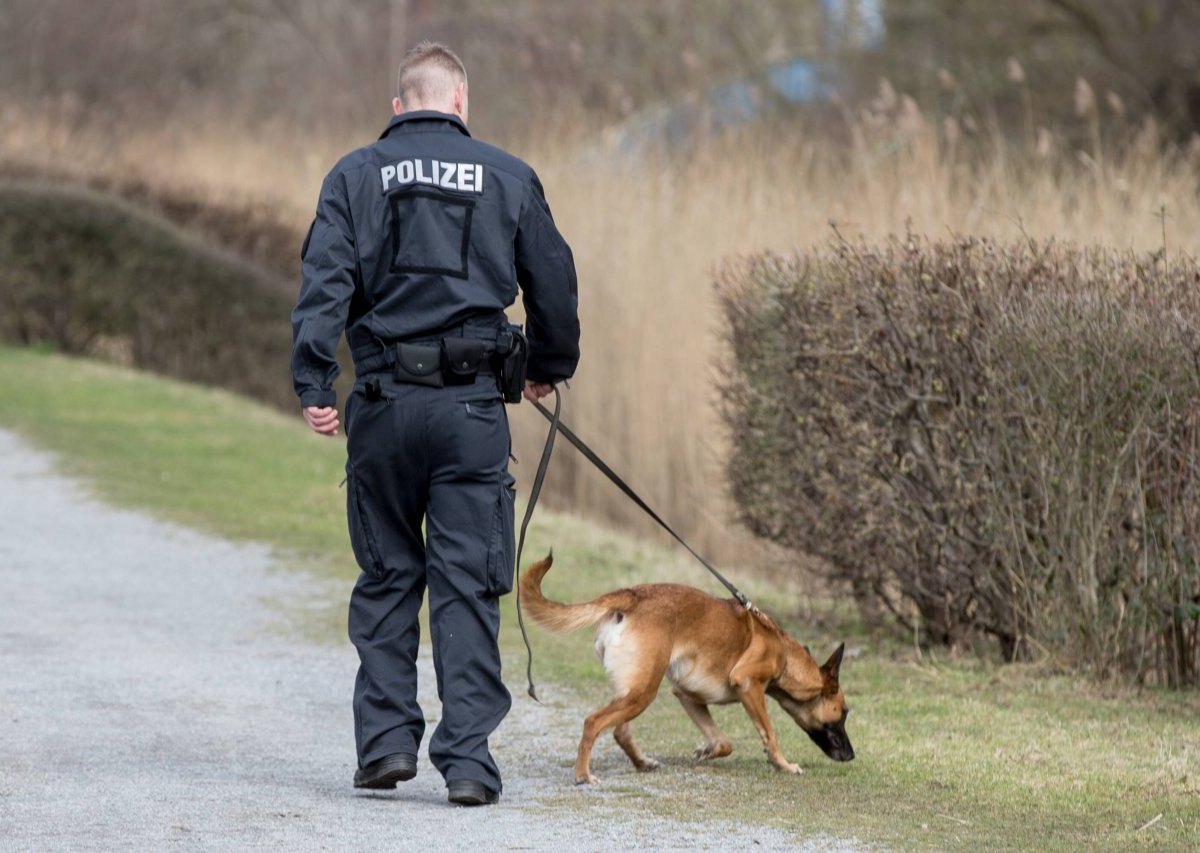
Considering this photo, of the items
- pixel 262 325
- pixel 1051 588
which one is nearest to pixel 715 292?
pixel 1051 588

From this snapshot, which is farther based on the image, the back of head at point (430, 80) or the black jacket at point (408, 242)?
the back of head at point (430, 80)

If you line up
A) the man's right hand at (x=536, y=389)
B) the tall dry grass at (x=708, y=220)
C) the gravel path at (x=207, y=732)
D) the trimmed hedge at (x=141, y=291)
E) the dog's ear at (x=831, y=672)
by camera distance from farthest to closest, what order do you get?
the trimmed hedge at (x=141, y=291), the tall dry grass at (x=708, y=220), the dog's ear at (x=831, y=672), the man's right hand at (x=536, y=389), the gravel path at (x=207, y=732)

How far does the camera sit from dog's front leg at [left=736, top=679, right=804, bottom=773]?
551 centimetres

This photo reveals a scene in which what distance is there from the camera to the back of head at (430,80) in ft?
17.0

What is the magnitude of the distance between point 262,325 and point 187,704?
12843 millimetres

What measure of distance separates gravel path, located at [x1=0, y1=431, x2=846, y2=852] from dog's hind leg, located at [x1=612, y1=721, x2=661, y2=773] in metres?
0.21

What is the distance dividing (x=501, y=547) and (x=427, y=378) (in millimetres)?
516

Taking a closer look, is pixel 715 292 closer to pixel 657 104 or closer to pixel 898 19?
pixel 657 104

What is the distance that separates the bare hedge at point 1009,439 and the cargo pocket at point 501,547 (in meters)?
2.43

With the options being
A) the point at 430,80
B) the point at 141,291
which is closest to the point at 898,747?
the point at 430,80

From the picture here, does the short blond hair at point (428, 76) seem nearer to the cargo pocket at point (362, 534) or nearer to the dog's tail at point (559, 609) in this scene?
the cargo pocket at point (362, 534)

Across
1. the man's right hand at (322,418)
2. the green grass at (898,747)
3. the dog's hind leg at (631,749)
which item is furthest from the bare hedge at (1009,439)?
the man's right hand at (322,418)

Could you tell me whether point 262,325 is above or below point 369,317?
above

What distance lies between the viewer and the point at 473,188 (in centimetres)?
509
